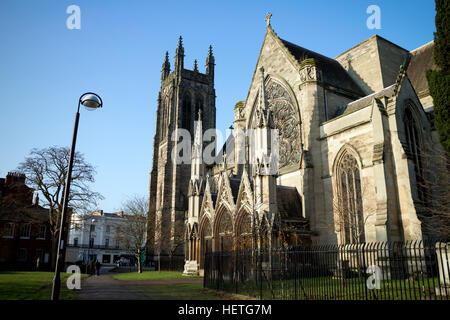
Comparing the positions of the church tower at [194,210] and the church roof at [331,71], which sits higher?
the church roof at [331,71]

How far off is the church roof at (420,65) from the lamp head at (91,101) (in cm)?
2350

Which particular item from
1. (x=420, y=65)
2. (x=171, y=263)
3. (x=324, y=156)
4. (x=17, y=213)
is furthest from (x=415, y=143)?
(x=17, y=213)

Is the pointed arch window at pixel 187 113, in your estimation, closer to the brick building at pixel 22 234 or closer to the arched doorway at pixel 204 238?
the brick building at pixel 22 234

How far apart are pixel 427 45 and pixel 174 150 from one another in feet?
115

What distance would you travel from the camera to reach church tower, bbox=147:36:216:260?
156 feet

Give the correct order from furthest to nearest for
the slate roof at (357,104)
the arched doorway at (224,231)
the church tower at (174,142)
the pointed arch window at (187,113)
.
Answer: the pointed arch window at (187,113) → the church tower at (174,142) → the arched doorway at (224,231) → the slate roof at (357,104)

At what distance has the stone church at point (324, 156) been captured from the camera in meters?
17.2

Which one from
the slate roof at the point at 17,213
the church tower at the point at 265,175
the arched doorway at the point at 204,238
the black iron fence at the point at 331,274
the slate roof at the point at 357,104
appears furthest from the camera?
the slate roof at the point at 17,213

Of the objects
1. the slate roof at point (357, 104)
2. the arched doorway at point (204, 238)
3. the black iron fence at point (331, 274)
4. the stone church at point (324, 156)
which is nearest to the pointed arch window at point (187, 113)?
the stone church at point (324, 156)

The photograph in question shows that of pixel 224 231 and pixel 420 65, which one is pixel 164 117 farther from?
pixel 420 65

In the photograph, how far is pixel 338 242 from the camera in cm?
1947

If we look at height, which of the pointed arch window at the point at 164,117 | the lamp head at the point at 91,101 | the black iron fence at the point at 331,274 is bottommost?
the black iron fence at the point at 331,274

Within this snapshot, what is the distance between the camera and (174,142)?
5338 cm
